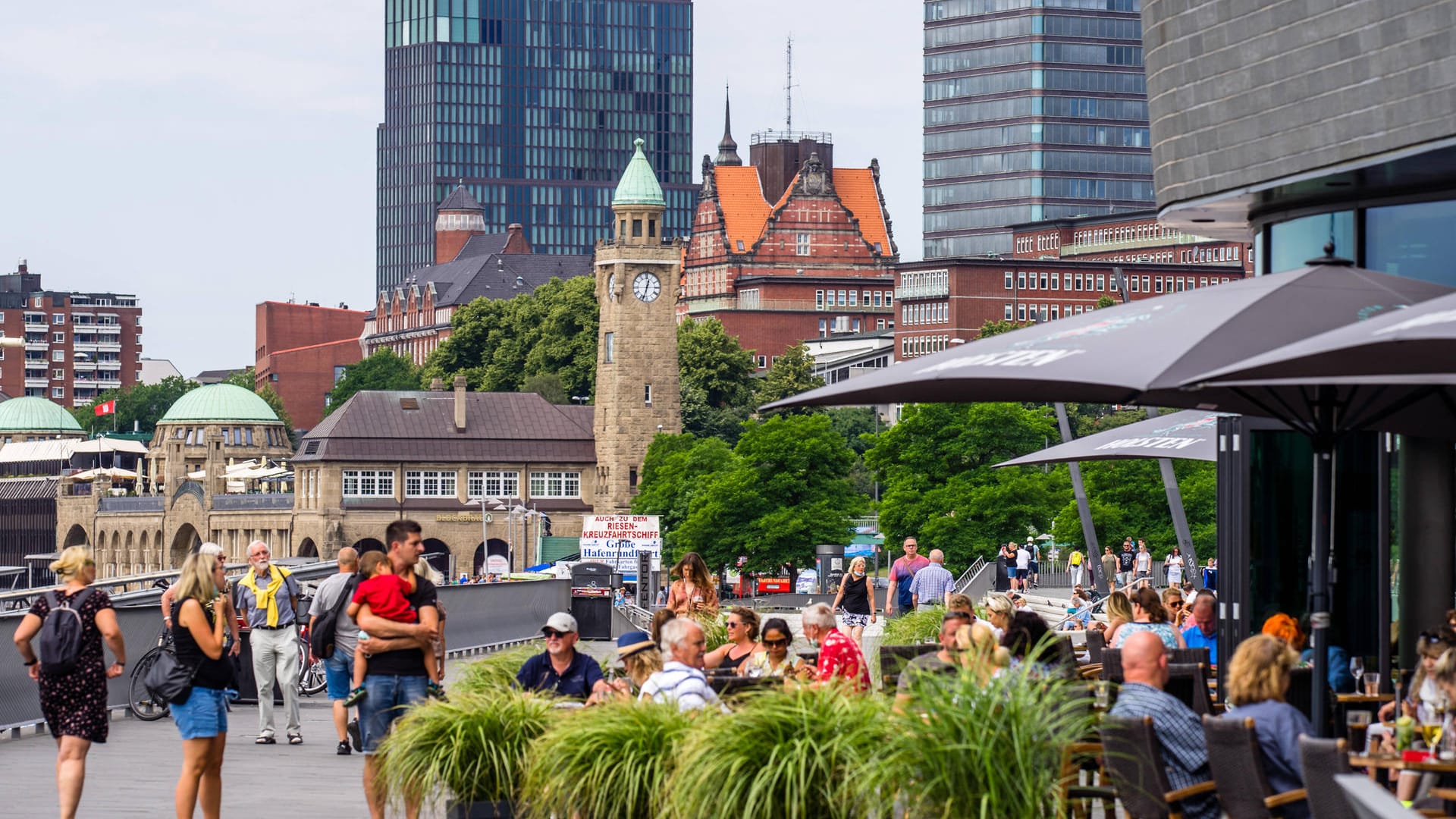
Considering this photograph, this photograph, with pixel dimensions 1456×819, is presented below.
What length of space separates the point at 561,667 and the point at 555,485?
378ft

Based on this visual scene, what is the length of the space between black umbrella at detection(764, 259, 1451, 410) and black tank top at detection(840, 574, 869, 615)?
13.4 metres

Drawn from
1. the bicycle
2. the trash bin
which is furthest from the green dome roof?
the bicycle

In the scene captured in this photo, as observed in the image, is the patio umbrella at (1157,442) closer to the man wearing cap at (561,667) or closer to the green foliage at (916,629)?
the green foliage at (916,629)

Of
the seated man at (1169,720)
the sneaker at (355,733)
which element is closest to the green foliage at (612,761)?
the seated man at (1169,720)

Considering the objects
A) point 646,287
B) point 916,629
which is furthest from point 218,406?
point 916,629

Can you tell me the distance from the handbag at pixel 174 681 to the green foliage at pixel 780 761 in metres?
3.73

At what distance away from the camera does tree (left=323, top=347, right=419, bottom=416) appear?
163500 mm

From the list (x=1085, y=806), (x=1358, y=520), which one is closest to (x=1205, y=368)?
(x=1085, y=806)

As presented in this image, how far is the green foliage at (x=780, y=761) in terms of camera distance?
29.3ft

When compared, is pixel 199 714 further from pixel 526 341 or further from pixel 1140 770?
pixel 526 341

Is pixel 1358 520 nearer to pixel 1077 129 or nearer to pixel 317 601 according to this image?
pixel 317 601

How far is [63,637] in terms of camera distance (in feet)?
39.7

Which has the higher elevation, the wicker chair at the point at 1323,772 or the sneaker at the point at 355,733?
the wicker chair at the point at 1323,772

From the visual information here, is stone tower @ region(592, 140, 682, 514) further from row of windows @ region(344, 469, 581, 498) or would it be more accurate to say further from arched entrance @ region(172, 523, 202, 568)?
arched entrance @ region(172, 523, 202, 568)
